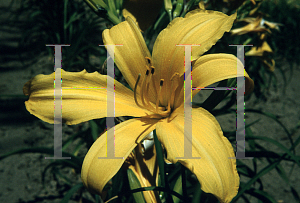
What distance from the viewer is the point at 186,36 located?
0.63 metres

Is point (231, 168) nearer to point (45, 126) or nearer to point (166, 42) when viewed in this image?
→ point (166, 42)

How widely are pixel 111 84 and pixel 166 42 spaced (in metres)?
0.20

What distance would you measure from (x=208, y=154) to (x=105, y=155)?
24 centimetres

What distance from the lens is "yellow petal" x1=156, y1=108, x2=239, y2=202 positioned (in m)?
0.49

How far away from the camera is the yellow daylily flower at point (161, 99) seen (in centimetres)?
51

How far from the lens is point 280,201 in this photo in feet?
4.41

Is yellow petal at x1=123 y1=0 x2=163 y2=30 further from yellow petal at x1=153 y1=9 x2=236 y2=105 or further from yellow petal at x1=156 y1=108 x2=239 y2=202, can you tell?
yellow petal at x1=156 y1=108 x2=239 y2=202

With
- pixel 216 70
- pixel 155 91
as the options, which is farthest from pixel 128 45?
pixel 216 70

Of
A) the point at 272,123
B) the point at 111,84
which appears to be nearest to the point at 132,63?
the point at 111,84

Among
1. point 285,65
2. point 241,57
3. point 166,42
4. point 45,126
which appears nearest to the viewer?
point 166,42
